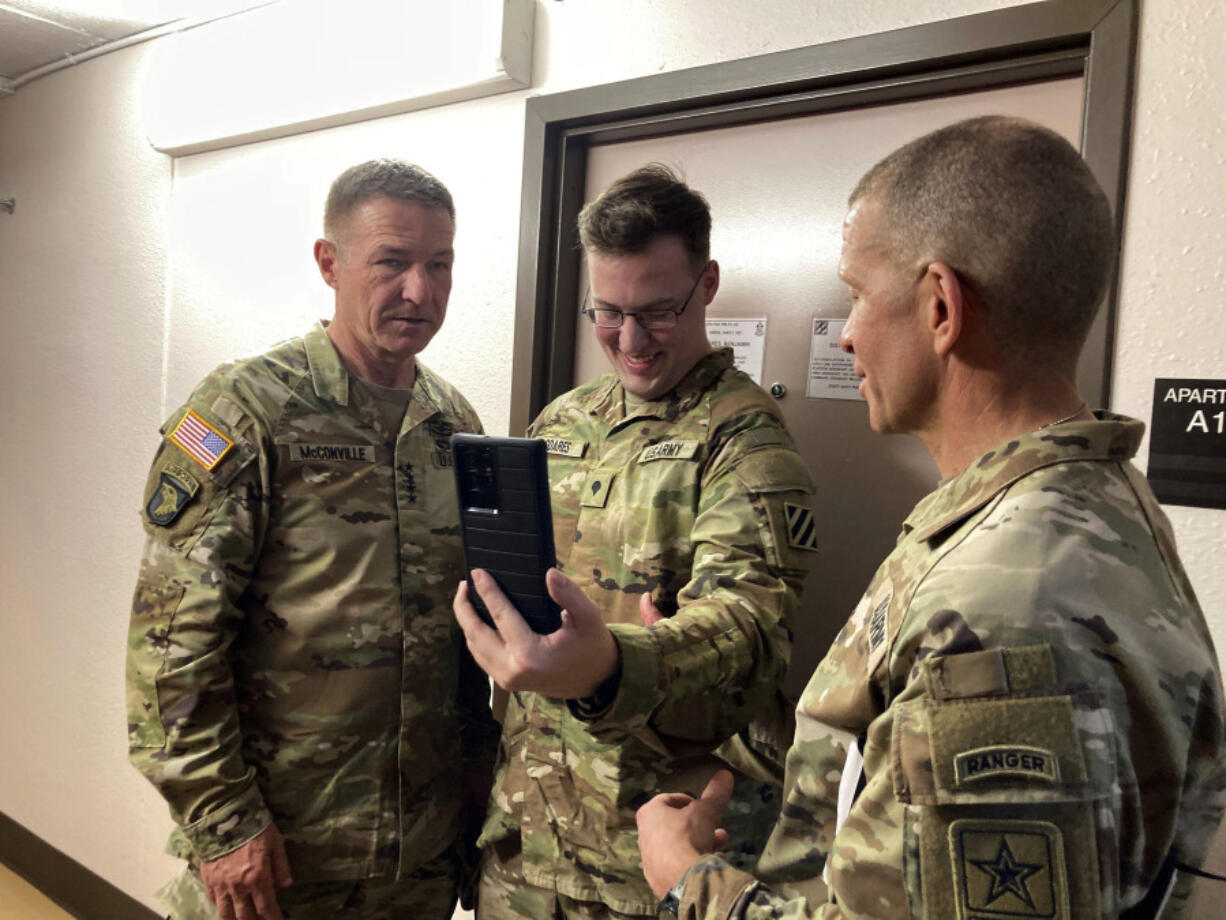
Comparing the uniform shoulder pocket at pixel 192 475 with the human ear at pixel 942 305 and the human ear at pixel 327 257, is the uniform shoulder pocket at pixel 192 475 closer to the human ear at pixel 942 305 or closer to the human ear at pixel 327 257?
the human ear at pixel 327 257

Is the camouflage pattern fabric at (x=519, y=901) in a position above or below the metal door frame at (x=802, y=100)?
below

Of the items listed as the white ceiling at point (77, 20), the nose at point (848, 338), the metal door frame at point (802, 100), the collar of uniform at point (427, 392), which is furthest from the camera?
the white ceiling at point (77, 20)

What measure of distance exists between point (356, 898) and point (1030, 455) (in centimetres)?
116

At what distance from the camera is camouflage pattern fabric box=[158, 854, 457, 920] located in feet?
4.10

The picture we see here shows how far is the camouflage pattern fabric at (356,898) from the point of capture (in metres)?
1.25

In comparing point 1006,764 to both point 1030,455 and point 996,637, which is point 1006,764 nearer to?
point 996,637

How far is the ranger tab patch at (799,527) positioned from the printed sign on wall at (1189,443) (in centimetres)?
43

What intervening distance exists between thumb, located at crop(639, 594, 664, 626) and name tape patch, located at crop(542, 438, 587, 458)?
30cm

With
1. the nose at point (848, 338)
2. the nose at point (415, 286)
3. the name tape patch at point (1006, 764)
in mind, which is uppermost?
the nose at point (415, 286)

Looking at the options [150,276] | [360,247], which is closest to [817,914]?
[360,247]

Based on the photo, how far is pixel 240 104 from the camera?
211 centimetres

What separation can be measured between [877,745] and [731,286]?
1111mm

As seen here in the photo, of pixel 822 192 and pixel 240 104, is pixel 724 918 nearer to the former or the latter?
pixel 822 192

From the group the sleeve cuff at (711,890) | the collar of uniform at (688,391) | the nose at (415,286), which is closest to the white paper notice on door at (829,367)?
the collar of uniform at (688,391)
